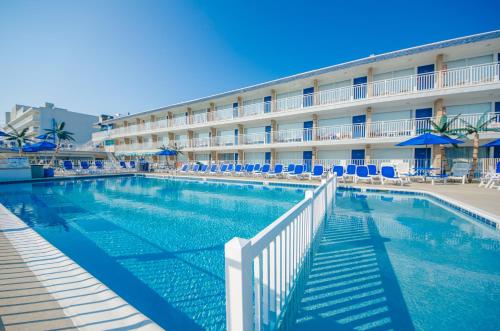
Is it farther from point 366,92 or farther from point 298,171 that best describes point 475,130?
point 298,171

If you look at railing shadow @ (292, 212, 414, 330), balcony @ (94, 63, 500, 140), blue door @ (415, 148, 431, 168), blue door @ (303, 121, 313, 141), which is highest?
balcony @ (94, 63, 500, 140)

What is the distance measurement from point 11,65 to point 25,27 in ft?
13.1

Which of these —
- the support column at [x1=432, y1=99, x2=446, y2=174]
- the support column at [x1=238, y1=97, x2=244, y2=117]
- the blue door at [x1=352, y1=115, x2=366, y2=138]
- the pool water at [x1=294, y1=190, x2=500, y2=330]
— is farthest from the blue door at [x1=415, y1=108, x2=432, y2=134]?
the support column at [x1=238, y1=97, x2=244, y2=117]

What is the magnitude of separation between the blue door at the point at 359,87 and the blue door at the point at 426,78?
306 centimetres

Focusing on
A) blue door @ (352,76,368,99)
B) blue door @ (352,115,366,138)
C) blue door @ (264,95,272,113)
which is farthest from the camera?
blue door @ (264,95,272,113)

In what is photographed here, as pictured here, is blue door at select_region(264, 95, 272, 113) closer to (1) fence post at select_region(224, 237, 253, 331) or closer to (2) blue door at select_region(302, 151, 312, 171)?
(2) blue door at select_region(302, 151, 312, 171)

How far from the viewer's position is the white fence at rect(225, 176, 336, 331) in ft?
4.22

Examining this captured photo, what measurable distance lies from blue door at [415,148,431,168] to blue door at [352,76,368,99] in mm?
5127

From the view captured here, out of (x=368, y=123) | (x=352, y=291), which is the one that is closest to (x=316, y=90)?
(x=368, y=123)

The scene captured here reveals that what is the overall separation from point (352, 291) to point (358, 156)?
598 inches

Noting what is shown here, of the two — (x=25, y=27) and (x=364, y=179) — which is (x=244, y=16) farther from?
(x=364, y=179)

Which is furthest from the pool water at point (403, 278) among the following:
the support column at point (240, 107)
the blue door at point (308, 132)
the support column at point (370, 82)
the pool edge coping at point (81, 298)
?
the support column at point (240, 107)

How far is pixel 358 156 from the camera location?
1619 centimetres

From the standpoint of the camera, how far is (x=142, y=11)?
1115 cm
